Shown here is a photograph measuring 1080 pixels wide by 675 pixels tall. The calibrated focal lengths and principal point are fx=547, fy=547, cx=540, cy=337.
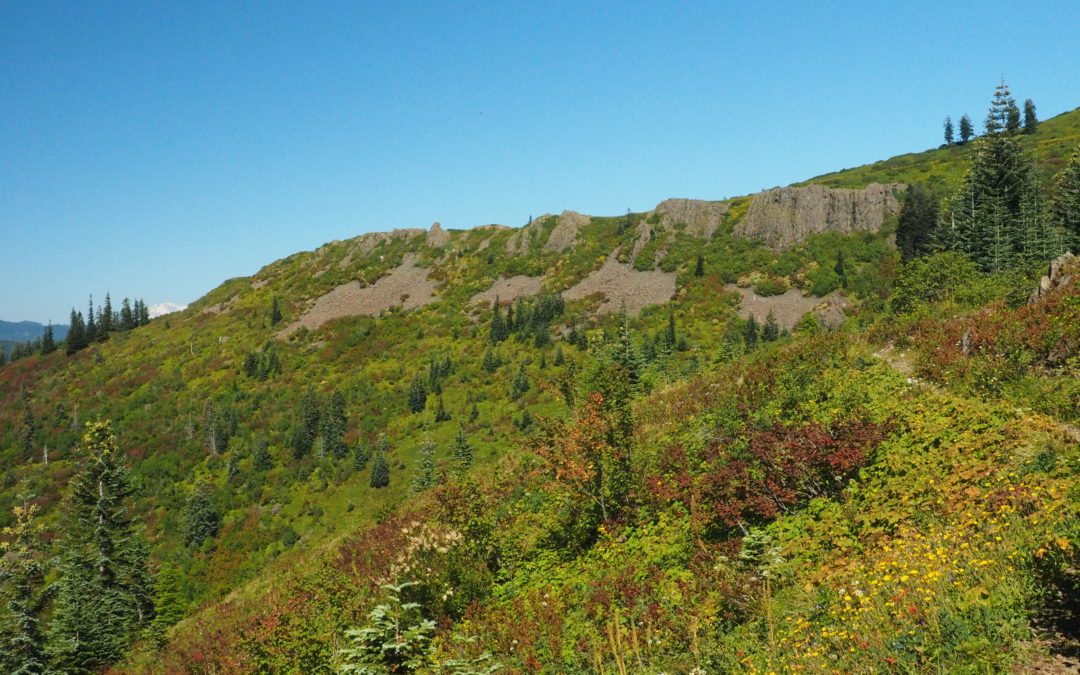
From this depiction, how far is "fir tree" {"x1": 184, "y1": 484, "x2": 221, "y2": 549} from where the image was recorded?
54469mm

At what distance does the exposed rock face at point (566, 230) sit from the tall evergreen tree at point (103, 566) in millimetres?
77881

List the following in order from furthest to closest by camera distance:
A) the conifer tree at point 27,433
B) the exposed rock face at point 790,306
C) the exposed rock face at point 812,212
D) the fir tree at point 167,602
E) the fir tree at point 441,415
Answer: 1. the conifer tree at point 27,433
2. the exposed rock face at point 812,212
3. the fir tree at point 441,415
4. the exposed rock face at point 790,306
5. the fir tree at point 167,602

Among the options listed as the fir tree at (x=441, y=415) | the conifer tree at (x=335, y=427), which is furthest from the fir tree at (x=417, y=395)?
the conifer tree at (x=335, y=427)

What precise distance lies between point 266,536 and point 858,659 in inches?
2244

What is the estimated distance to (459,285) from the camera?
96625 millimetres

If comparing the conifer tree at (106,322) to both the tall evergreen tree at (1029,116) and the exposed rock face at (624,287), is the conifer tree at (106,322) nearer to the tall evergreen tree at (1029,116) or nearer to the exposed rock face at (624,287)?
the exposed rock face at (624,287)

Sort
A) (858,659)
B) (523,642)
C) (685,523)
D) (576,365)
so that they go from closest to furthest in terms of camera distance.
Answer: (858,659)
(523,642)
(685,523)
(576,365)

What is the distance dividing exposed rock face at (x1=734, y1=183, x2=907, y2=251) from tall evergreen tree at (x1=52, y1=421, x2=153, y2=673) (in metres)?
76.9

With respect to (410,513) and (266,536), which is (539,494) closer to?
(410,513)

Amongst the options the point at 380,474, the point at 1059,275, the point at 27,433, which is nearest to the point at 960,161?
the point at 1059,275

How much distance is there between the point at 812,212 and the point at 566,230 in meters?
42.5

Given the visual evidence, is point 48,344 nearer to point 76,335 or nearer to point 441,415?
point 76,335

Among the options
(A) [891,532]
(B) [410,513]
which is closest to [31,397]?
(B) [410,513]

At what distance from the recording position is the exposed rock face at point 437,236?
4395 inches
